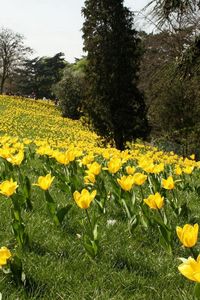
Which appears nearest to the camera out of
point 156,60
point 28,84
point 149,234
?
point 149,234

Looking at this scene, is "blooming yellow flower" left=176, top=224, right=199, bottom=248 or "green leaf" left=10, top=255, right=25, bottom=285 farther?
"green leaf" left=10, top=255, right=25, bottom=285

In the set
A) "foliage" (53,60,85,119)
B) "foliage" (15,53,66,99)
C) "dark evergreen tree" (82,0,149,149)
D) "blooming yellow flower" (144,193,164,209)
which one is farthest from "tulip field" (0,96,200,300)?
"foliage" (15,53,66,99)

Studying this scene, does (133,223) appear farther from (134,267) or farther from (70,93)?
(70,93)

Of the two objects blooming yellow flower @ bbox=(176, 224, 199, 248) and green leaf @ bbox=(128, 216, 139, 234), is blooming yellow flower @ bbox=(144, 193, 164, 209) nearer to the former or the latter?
green leaf @ bbox=(128, 216, 139, 234)

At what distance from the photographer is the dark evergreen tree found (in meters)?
21.0

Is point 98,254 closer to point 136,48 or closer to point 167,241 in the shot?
point 167,241

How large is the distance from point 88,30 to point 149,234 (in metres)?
18.6

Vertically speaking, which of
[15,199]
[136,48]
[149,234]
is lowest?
[149,234]

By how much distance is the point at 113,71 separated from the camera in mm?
21266

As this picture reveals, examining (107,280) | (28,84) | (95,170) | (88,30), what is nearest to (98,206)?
(95,170)

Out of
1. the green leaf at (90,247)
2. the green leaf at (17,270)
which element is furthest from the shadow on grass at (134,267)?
the green leaf at (17,270)

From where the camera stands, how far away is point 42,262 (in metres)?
3.05

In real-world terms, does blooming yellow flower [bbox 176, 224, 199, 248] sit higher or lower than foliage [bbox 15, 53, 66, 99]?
lower

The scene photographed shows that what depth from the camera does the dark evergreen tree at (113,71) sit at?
2095cm
